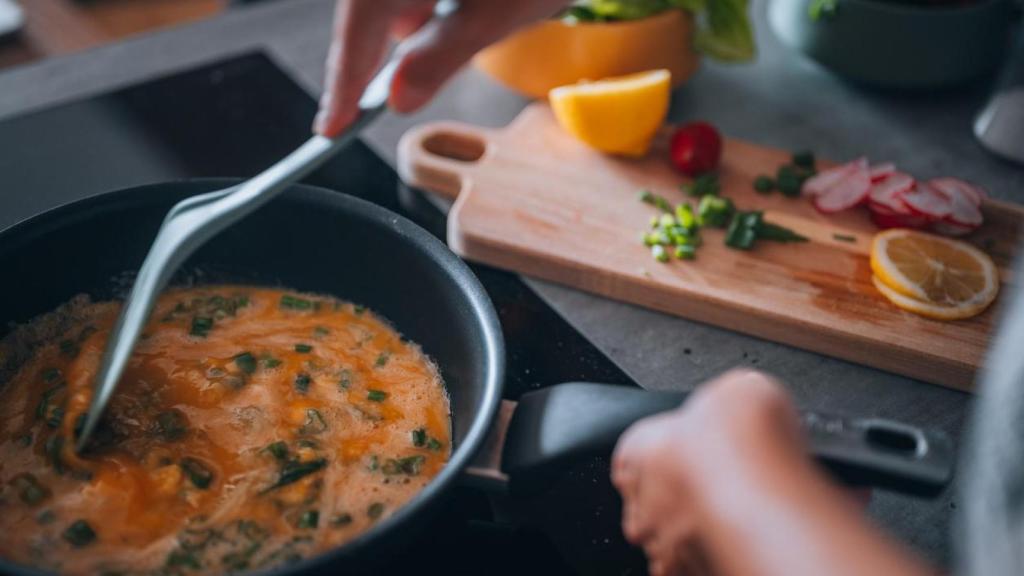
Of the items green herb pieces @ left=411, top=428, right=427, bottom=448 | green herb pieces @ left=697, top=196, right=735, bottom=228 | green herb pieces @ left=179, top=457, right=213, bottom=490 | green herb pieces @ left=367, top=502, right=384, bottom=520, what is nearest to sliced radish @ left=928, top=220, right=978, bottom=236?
green herb pieces @ left=697, top=196, right=735, bottom=228

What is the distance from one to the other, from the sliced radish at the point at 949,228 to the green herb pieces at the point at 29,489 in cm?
134

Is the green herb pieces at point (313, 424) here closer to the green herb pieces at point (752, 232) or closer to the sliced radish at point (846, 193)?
the green herb pieces at point (752, 232)

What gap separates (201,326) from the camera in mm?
1275

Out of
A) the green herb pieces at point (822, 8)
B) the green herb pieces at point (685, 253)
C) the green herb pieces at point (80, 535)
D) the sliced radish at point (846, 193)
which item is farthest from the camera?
the green herb pieces at point (822, 8)

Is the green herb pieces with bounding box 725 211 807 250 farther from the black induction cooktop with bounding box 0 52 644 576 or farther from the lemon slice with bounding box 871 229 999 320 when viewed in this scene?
the black induction cooktop with bounding box 0 52 644 576

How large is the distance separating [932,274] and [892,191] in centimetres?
20

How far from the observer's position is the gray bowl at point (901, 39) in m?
1.81

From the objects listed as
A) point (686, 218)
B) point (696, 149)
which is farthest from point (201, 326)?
point (696, 149)

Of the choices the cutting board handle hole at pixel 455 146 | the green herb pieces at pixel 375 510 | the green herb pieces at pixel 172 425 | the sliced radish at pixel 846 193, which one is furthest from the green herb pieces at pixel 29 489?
the sliced radish at pixel 846 193

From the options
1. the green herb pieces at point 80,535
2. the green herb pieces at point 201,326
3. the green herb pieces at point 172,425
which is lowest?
the green herb pieces at point 201,326

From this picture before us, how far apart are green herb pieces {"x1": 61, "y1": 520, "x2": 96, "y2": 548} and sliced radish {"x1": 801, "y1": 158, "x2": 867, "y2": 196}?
1.21 m

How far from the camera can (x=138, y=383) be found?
46.4 inches

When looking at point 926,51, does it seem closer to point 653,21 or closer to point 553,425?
point 653,21

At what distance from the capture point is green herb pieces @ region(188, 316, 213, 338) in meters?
1.27
